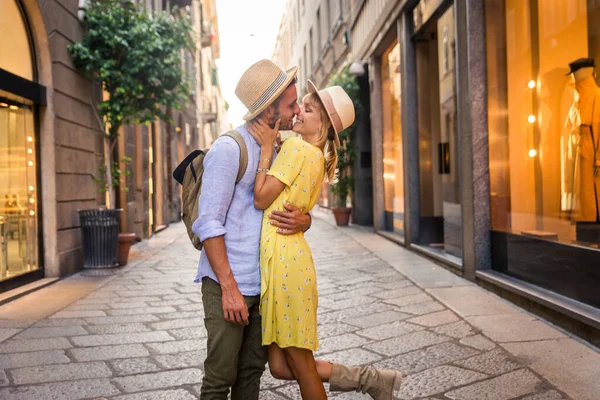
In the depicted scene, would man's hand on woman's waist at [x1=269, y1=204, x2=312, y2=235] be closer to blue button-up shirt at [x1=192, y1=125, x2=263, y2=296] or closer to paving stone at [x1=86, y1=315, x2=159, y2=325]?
blue button-up shirt at [x1=192, y1=125, x2=263, y2=296]

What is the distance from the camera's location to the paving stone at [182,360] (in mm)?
3705

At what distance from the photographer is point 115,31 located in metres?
8.40

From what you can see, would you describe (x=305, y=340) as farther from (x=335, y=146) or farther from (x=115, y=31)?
(x=115, y=31)

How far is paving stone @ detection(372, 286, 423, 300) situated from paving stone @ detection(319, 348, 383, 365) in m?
1.78

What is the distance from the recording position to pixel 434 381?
329 centimetres

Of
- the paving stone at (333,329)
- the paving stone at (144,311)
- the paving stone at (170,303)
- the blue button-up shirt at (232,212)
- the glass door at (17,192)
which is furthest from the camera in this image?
the glass door at (17,192)

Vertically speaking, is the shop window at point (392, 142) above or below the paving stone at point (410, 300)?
above

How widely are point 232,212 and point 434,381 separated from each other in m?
1.72

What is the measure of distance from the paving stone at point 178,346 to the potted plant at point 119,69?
3.89 metres

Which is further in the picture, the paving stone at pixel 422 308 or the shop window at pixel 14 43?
the shop window at pixel 14 43

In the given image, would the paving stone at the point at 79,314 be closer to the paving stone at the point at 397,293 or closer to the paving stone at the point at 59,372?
the paving stone at the point at 59,372

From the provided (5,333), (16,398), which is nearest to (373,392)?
(16,398)

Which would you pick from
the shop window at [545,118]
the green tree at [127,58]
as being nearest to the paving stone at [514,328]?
the shop window at [545,118]

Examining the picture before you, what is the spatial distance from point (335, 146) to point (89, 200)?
672cm
